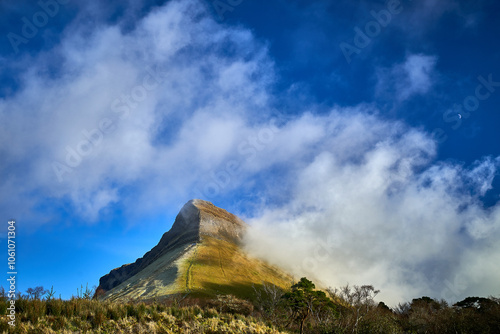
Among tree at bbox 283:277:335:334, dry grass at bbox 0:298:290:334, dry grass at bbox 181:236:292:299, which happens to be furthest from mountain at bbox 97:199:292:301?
dry grass at bbox 0:298:290:334

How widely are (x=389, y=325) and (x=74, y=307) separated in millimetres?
25330

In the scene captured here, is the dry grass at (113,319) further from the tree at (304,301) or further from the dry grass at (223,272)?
the dry grass at (223,272)

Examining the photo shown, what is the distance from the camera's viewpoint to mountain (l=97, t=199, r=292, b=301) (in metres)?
94.0

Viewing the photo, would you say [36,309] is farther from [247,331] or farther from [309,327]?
[309,327]

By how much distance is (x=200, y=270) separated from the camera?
11144 cm

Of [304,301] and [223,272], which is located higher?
[223,272]

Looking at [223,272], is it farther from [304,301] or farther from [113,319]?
[113,319]

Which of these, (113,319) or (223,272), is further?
(223,272)

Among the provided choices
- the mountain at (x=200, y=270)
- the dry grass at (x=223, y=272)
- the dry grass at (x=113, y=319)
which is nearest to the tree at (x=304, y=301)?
the dry grass at (x=223, y=272)

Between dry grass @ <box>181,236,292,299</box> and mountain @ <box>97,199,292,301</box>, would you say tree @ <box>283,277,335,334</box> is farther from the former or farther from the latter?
mountain @ <box>97,199,292,301</box>

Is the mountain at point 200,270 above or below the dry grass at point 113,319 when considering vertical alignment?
above

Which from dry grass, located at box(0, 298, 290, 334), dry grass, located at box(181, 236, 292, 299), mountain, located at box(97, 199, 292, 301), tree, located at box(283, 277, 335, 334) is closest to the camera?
dry grass, located at box(0, 298, 290, 334)

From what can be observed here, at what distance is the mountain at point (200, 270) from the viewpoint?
3701 inches

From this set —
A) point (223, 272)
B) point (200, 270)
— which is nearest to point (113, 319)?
point (200, 270)
